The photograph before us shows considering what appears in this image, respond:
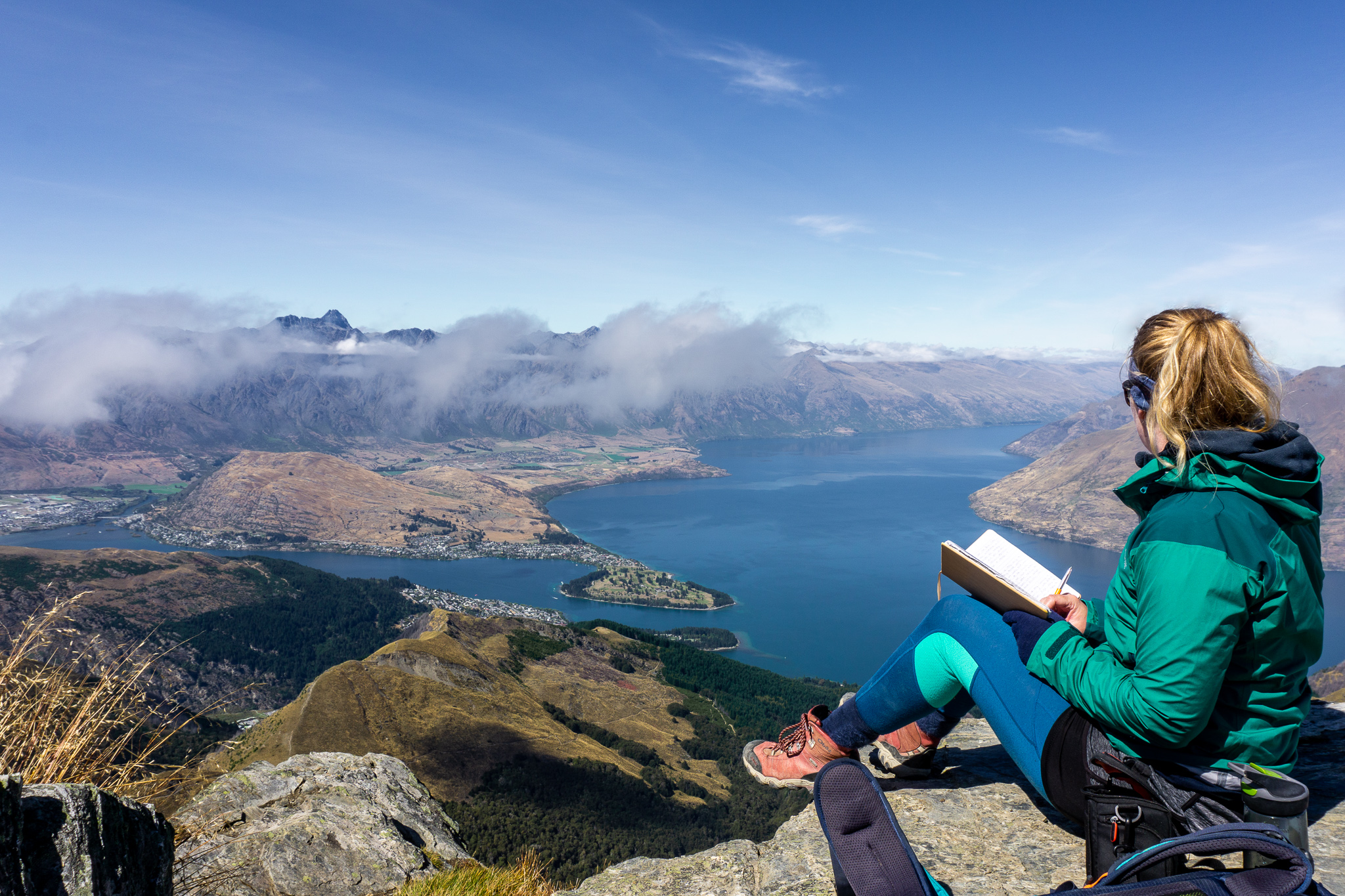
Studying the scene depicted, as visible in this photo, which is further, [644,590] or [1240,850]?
[644,590]

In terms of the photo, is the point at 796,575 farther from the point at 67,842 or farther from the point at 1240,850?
the point at 1240,850

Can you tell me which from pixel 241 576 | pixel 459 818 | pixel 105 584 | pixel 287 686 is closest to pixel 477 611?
pixel 287 686

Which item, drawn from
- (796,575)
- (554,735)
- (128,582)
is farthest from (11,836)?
(128,582)

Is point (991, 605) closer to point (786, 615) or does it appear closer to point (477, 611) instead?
point (786, 615)

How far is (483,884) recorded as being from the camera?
15.0 feet

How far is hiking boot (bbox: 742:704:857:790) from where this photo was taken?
4887 millimetres

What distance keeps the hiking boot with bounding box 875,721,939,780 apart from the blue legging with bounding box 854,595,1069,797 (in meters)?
0.60

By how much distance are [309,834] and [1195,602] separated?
6844 mm

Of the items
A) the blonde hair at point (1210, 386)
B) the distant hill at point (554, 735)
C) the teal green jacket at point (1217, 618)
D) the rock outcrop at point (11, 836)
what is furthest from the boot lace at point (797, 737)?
A: the distant hill at point (554, 735)

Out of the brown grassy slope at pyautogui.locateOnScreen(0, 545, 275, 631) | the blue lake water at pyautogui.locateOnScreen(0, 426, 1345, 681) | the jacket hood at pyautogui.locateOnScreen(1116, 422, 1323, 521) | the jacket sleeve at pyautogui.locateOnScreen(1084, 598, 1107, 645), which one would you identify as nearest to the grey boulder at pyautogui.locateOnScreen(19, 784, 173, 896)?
the jacket sleeve at pyautogui.locateOnScreen(1084, 598, 1107, 645)

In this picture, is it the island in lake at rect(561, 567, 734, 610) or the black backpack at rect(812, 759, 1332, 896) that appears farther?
the island in lake at rect(561, 567, 734, 610)

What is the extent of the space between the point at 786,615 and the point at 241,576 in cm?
10964

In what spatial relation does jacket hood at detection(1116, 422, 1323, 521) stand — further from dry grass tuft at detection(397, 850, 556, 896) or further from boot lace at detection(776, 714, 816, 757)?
dry grass tuft at detection(397, 850, 556, 896)

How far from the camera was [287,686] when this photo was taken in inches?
4200
